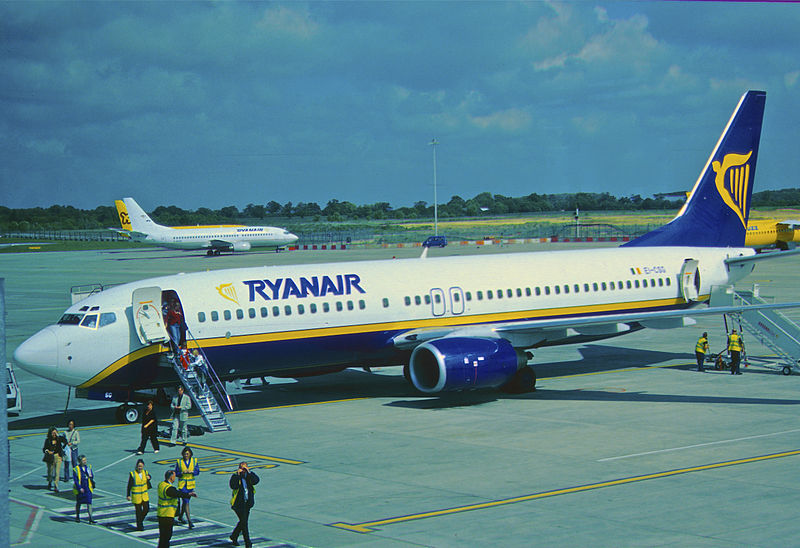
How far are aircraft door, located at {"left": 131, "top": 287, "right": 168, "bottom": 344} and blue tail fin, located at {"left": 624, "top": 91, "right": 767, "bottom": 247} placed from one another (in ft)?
73.6

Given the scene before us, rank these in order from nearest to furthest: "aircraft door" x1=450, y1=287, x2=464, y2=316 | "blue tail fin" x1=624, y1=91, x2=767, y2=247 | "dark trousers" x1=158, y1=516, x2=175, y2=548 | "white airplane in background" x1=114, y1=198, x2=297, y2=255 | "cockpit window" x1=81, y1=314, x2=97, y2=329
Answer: "dark trousers" x1=158, y1=516, x2=175, y2=548, "cockpit window" x1=81, y1=314, x2=97, y2=329, "aircraft door" x1=450, y1=287, x2=464, y2=316, "blue tail fin" x1=624, y1=91, x2=767, y2=247, "white airplane in background" x1=114, y1=198, x2=297, y2=255

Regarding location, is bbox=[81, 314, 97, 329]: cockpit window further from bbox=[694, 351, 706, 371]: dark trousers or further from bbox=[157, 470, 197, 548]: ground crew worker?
bbox=[694, 351, 706, 371]: dark trousers

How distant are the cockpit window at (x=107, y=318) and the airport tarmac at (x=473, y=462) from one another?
3260mm

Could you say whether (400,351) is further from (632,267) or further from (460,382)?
(632,267)

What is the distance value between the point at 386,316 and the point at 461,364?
4031 millimetres

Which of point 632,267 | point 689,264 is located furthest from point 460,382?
point 689,264

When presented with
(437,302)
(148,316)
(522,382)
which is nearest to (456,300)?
(437,302)

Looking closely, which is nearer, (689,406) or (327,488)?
(327,488)

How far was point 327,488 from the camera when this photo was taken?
20.5 meters

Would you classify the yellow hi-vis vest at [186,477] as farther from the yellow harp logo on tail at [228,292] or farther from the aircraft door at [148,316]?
the yellow harp logo on tail at [228,292]

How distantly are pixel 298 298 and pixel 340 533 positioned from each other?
14126 mm

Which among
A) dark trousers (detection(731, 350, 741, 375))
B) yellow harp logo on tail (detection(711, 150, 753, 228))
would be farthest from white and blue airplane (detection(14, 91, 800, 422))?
yellow harp logo on tail (detection(711, 150, 753, 228))

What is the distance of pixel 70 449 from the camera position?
862 inches

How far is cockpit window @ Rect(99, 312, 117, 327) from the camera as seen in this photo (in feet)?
91.7
